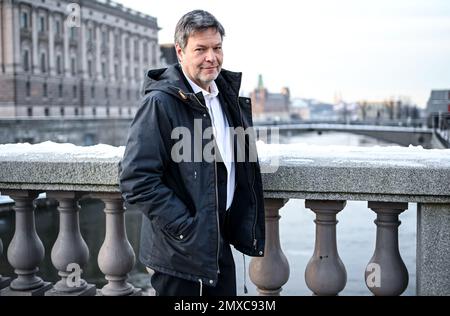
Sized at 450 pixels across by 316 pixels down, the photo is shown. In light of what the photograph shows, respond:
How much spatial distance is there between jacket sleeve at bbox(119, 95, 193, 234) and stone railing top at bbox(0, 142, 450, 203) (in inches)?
27.4

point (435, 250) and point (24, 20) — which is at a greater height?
point (24, 20)

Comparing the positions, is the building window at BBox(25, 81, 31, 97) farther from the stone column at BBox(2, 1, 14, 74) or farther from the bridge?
the bridge

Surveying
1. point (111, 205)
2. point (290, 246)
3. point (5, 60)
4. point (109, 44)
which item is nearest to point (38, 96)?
point (5, 60)

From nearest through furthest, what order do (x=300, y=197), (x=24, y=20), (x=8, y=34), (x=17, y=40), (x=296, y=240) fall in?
(x=300, y=197), (x=296, y=240), (x=8, y=34), (x=17, y=40), (x=24, y=20)

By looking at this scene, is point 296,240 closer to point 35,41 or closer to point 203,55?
point 203,55

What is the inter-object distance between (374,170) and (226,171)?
776 mm

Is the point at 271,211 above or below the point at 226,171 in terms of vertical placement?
below

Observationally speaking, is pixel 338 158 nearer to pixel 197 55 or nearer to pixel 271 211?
pixel 271 211

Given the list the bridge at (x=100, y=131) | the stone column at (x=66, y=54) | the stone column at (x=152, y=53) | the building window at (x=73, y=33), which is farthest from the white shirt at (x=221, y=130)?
the stone column at (x=152, y=53)

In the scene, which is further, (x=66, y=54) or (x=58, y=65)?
(x=66, y=54)

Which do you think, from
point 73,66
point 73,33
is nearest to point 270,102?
point 73,33

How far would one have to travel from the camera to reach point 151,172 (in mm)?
2354

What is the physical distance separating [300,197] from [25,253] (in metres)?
1.71

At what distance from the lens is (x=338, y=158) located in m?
3.02
